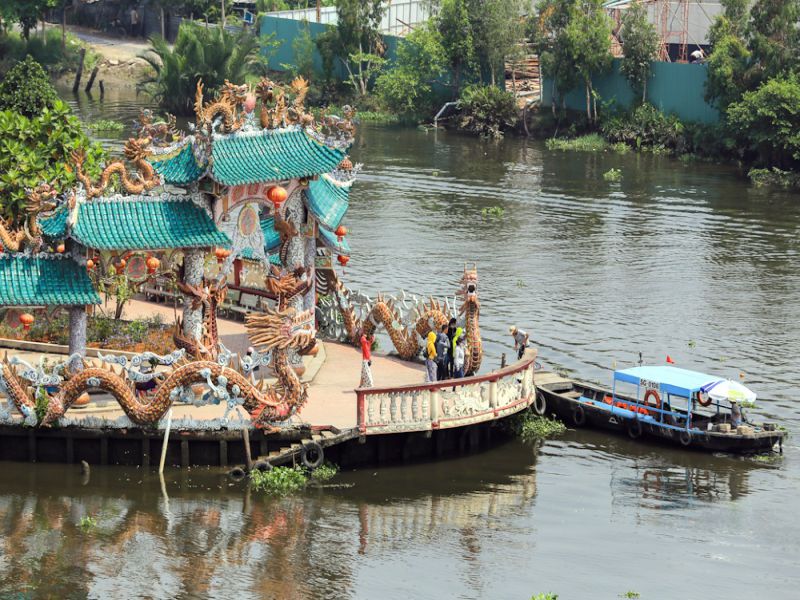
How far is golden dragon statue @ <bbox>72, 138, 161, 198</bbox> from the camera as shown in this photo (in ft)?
113

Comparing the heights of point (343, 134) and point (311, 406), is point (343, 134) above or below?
above

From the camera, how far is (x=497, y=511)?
104 ft

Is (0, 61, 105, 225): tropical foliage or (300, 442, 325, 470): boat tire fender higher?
(0, 61, 105, 225): tropical foliage

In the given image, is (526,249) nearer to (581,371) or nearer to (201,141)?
(581,371)

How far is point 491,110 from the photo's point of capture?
284ft

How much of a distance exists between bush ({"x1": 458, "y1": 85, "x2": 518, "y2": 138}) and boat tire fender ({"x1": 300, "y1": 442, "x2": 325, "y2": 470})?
180 feet

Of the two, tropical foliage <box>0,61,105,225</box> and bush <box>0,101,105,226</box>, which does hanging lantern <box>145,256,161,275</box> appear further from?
bush <box>0,101,105,226</box>

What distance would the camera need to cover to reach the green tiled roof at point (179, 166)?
35.2 metres

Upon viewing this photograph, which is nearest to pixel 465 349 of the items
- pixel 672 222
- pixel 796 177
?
pixel 672 222

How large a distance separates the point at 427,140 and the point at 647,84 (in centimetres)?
1246

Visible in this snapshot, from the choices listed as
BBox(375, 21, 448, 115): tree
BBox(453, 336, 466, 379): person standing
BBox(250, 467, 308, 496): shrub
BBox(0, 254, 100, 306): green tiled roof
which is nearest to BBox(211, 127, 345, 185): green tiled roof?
BBox(0, 254, 100, 306): green tiled roof


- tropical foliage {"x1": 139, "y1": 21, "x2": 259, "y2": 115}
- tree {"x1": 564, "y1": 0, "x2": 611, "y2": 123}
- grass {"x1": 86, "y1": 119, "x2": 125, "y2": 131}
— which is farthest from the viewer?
tropical foliage {"x1": 139, "y1": 21, "x2": 259, "y2": 115}

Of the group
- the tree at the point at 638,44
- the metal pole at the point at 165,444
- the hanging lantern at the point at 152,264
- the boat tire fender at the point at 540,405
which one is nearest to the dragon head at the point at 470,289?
the boat tire fender at the point at 540,405

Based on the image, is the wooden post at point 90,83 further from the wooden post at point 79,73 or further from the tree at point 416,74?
the tree at point 416,74
